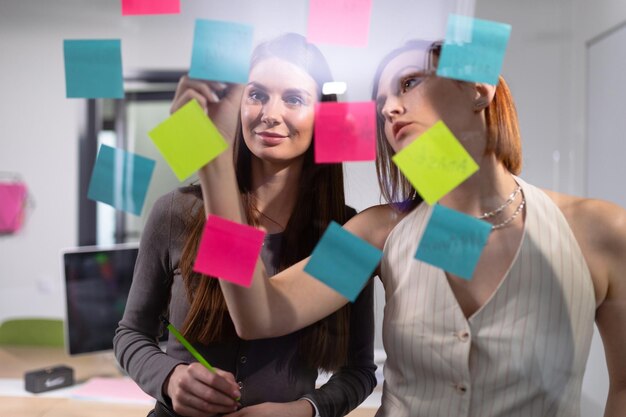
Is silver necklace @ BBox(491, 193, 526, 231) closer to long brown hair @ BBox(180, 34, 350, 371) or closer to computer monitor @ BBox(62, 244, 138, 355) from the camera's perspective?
long brown hair @ BBox(180, 34, 350, 371)

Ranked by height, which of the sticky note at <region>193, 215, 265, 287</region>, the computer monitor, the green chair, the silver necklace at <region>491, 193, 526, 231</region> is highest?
the silver necklace at <region>491, 193, 526, 231</region>

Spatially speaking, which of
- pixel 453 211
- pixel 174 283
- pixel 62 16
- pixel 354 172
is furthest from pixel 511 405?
pixel 62 16

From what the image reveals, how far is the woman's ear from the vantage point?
2.55ft

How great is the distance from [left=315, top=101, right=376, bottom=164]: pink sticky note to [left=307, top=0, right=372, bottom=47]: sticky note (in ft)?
0.31

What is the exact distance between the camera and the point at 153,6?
838mm

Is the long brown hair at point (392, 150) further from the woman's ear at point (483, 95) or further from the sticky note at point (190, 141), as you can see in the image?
the sticky note at point (190, 141)

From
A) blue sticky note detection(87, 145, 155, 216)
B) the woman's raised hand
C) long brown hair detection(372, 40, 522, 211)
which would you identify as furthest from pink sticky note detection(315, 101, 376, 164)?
blue sticky note detection(87, 145, 155, 216)

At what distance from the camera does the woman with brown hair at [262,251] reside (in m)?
0.80

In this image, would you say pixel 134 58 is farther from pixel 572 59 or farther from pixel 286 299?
pixel 572 59

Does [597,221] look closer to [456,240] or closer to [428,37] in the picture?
[456,240]

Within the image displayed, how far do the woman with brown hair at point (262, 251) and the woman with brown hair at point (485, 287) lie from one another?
0.11 ft

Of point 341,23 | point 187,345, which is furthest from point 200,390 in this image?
point 341,23

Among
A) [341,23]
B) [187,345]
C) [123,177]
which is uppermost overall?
[341,23]

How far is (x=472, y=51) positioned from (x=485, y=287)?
→ 1.04 feet
